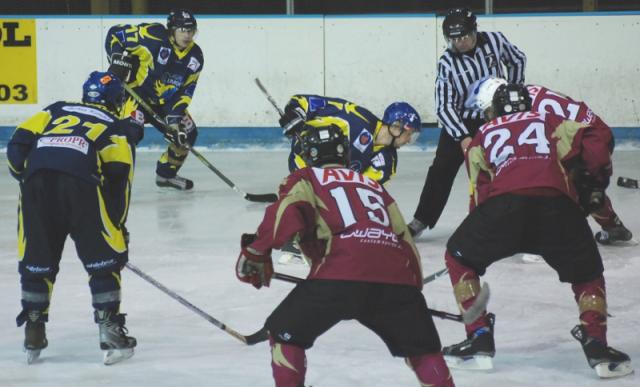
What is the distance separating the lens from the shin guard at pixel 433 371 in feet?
10.3

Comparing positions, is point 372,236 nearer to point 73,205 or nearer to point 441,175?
point 73,205

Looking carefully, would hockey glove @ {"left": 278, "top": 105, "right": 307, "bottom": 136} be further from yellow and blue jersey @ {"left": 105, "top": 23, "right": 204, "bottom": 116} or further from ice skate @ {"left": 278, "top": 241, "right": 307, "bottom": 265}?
yellow and blue jersey @ {"left": 105, "top": 23, "right": 204, "bottom": 116}

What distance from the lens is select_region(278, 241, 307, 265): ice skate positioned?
5.59m

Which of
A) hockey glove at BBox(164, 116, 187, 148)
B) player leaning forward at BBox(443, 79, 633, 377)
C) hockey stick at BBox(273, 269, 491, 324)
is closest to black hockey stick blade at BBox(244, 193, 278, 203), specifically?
hockey glove at BBox(164, 116, 187, 148)

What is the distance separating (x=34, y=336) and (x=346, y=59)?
5602mm

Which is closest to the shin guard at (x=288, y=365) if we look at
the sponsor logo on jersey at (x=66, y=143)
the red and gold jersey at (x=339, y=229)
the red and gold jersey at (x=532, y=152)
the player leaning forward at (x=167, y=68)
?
the red and gold jersey at (x=339, y=229)

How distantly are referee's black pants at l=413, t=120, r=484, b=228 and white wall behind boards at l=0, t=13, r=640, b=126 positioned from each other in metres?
3.29

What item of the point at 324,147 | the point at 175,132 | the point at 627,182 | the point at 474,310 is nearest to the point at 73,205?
the point at 324,147

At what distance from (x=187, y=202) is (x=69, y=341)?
3.05m

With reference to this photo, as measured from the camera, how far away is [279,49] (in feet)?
30.8

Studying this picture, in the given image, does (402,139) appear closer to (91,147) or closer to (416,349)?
(91,147)

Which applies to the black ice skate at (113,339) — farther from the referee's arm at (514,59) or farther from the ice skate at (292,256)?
the referee's arm at (514,59)

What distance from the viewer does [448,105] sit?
5.90 meters

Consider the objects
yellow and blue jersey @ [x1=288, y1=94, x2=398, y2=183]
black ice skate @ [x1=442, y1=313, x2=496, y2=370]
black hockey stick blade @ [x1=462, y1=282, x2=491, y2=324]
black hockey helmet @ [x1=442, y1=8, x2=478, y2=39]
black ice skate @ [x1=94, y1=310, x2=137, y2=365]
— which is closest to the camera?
black hockey stick blade @ [x1=462, y1=282, x2=491, y2=324]
